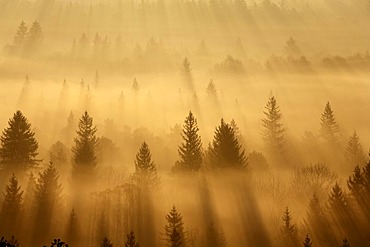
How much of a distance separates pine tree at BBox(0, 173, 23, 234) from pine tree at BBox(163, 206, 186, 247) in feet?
60.8

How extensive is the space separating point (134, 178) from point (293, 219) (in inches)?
936

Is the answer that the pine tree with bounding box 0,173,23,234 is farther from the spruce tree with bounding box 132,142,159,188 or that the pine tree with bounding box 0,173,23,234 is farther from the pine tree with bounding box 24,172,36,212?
the spruce tree with bounding box 132,142,159,188

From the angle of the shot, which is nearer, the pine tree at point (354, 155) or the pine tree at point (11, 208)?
the pine tree at point (11, 208)

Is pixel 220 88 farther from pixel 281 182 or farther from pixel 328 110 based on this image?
pixel 281 182

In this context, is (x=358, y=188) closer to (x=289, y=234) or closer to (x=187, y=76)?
(x=289, y=234)

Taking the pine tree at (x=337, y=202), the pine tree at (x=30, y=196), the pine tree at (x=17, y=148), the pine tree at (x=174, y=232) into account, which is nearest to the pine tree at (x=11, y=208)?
the pine tree at (x=30, y=196)

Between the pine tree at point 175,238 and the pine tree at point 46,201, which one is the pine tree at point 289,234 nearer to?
the pine tree at point 175,238

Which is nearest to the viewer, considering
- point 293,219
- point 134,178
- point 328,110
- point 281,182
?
point 293,219

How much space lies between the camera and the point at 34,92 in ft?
574

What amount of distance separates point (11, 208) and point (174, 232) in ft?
69.2

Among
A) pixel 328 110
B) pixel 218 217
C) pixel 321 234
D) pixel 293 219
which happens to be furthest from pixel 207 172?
pixel 328 110

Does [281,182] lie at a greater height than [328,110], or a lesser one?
lesser

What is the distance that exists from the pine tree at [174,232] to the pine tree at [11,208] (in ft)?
60.8

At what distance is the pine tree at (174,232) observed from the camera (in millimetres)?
63781
